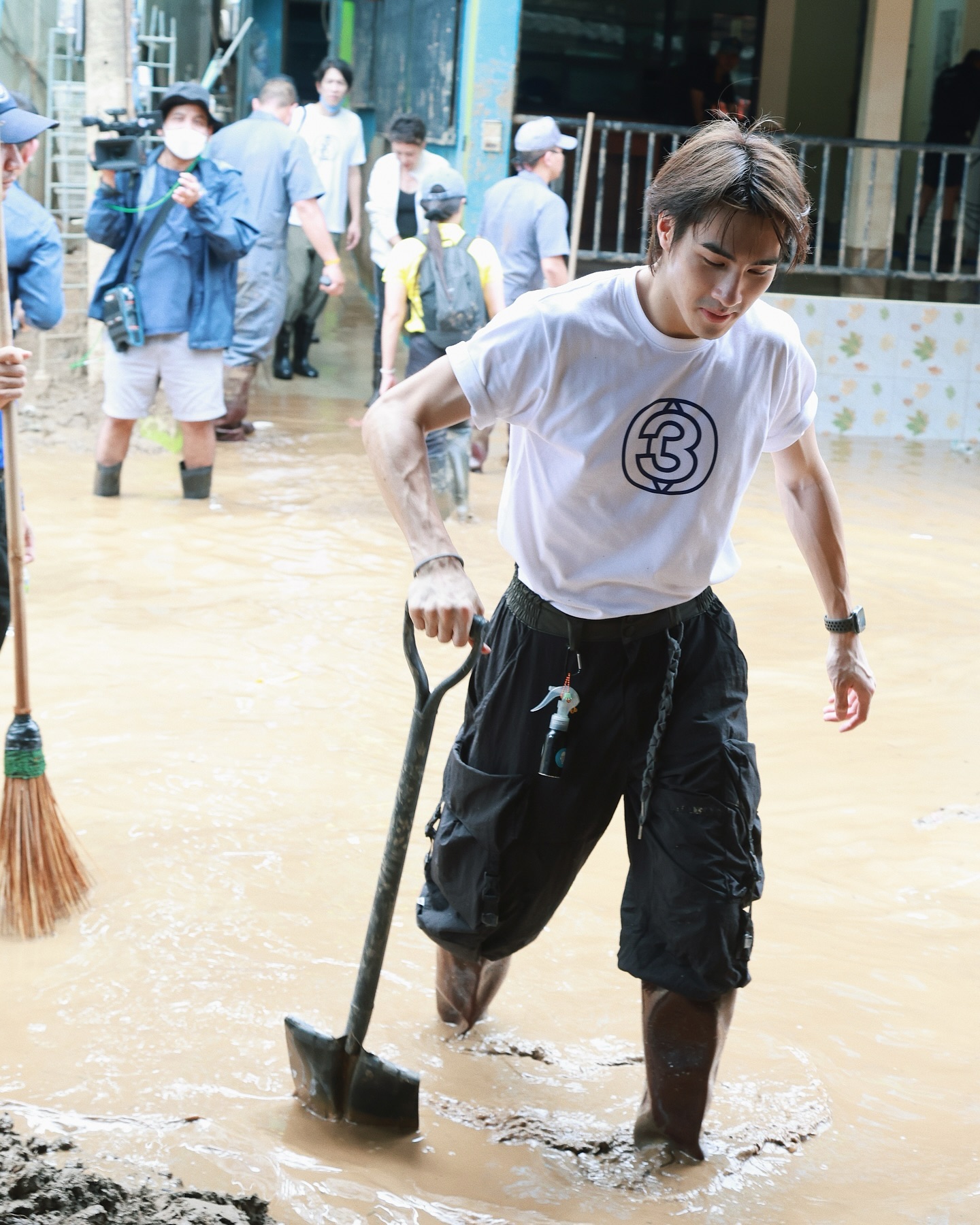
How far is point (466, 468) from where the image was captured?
7.18 metres

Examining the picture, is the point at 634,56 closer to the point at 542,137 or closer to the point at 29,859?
the point at 542,137

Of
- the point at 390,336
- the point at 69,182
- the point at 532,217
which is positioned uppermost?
the point at 69,182

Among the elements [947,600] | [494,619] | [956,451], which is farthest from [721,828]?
[956,451]

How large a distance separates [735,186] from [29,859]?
7.06ft

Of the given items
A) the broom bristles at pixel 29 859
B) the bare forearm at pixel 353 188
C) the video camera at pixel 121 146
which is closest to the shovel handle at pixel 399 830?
the broom bristles at pixel 29 859

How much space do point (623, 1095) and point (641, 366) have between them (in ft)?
4.78

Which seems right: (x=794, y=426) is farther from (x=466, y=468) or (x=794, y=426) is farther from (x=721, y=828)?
(x=466, y=468)

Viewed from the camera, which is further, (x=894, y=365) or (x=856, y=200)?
(x=856, y=200)

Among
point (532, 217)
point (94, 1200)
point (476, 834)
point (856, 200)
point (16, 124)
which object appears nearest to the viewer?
point (94, 1200)

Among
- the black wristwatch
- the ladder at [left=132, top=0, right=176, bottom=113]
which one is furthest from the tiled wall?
the black wristwatch

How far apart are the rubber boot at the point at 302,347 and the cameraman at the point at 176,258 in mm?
3892

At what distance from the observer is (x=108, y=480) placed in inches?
286

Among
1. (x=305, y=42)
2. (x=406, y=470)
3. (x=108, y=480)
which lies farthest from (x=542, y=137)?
(x=305, y=42)

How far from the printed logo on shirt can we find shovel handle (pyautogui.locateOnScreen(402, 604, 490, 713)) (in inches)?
15.3
